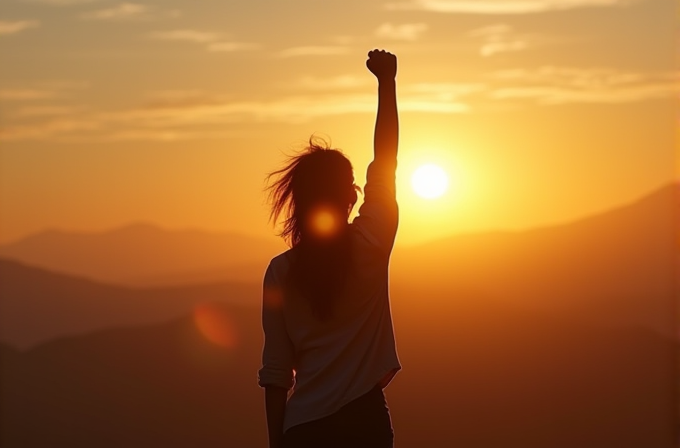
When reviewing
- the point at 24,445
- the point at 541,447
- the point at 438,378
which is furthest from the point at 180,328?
the point at 541,447

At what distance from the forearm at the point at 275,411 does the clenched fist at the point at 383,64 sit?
94 centimetres

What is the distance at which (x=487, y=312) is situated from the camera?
2293 inches

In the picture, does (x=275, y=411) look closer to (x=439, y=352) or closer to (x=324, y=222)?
(x=324, y=222)

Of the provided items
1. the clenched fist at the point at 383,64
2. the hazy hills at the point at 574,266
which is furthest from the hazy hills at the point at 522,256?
the clenched fist at the point at 383,64

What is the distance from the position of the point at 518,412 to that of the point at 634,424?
5.84 meters

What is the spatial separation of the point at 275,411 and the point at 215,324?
68928 millimetres

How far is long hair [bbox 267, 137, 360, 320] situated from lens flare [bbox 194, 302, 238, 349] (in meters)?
53.3

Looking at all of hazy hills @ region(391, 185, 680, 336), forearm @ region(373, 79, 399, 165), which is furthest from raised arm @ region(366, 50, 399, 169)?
hazy hills @ region(391, 185, 680, 336)

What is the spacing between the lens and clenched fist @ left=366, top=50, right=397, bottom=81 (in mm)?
3301

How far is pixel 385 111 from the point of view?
324 cm

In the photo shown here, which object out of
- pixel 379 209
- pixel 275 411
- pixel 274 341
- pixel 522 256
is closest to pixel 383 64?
pixel 379 209

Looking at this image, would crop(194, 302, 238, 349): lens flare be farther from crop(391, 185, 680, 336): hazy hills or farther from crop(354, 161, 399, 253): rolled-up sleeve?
crop(354, 161, 399, 253): rolled-up sleeve

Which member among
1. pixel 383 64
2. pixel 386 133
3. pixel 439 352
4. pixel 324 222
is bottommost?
pixel 439 352

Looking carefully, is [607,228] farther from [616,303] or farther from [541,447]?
[541,447]
